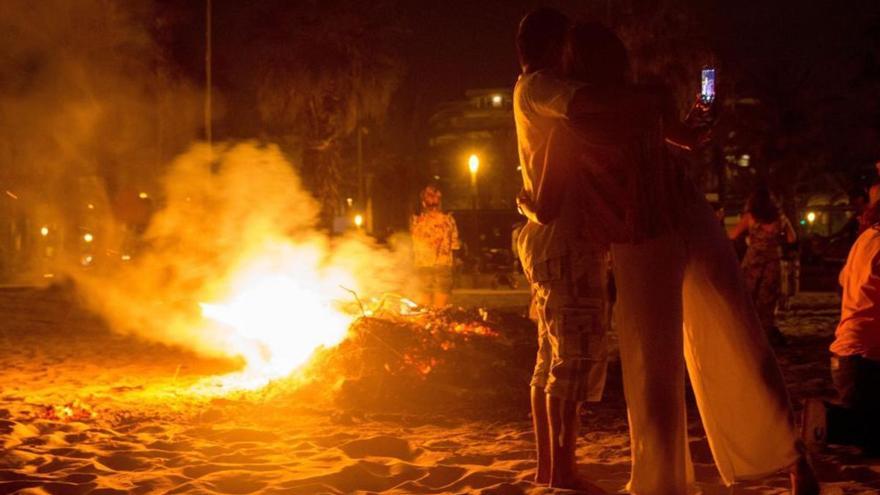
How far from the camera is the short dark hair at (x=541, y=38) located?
12.0ft

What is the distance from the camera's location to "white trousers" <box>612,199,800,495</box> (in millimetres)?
3168

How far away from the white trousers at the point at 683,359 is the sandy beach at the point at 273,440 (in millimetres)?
674

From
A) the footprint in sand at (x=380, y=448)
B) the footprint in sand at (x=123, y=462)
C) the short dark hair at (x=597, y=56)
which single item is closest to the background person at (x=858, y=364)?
the short dark hair at (x=597, y=56)

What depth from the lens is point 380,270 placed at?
10055mm

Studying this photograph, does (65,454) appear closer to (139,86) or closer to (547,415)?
(547,415)

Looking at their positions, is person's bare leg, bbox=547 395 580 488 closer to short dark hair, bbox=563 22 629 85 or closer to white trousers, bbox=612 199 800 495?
white trousers, bbox=612 199 800 495

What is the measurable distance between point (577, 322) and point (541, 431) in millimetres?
587

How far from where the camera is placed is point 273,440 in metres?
5.21

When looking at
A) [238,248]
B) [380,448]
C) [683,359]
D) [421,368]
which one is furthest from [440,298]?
[683,359]

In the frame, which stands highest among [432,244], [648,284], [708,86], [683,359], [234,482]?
[708,86]

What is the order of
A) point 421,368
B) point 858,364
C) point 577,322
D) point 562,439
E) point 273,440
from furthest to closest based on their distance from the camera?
1. point 421,368
2. point 273,440
3. point 858,364
4. point 562,439
5. point 577,322

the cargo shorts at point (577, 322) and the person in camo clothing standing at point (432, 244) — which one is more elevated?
the person in camo clothing standing at point (432, 244)

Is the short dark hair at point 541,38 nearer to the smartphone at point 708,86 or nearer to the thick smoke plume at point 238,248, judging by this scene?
the smartphone at point 708,86

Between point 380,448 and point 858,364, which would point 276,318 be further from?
point 858,364
